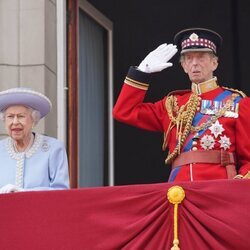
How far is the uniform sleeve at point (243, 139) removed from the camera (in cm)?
482

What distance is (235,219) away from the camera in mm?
4309

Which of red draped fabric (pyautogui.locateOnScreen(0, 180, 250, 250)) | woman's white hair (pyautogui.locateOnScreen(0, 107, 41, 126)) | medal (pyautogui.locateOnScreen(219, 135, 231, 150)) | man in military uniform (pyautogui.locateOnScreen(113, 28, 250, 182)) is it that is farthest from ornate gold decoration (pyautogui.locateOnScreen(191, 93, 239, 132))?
woman's white hair (pyautogui.locateOnScreen(0, 107, 41, 126))

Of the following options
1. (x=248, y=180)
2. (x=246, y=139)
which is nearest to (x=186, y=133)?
(x=246, y=139)

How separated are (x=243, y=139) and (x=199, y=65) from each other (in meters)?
0.43

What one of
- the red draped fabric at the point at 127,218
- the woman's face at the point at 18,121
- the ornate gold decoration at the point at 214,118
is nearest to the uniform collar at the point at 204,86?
the ornate gold decoration at the point at 214,118

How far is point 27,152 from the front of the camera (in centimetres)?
499

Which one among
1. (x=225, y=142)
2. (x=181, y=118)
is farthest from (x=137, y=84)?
(x=225, y=142)

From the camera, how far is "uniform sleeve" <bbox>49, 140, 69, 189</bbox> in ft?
15.9

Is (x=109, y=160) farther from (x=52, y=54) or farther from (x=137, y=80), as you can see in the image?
(x=137, y=80)

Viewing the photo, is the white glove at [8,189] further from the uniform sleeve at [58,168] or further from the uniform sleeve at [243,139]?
the uniform sleeve at [243,139]

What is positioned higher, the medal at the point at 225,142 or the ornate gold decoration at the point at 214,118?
the ornate gold decoration at the point at 214,118

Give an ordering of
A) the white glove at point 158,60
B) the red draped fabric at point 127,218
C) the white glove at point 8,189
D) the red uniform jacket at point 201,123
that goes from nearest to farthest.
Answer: the red draped fabric at point 127,218, the white glove at point 8,189, the red uniform jacket at point 201,123, the white glove at point 158,60

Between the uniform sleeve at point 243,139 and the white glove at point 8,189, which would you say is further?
the uniform sleeve at point 243,139

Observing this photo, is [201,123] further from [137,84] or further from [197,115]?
[137,84]
